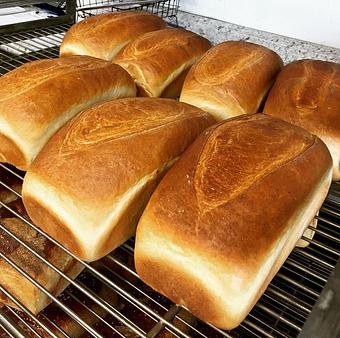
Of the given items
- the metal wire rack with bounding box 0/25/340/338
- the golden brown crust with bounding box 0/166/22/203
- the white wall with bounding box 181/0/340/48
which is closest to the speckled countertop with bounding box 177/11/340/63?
the white wall with bounding box 181/0/340/48

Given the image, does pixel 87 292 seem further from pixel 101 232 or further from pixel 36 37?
pixel 36 37

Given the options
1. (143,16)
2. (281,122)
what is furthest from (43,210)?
(143,16)

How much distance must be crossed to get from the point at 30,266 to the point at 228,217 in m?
0.49

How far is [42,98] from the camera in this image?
111 centimetres

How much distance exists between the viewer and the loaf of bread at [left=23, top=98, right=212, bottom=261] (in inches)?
34.8

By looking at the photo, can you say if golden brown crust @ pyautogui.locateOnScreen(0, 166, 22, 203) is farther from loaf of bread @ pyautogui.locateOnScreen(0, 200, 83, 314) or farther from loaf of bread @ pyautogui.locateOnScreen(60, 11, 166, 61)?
loaf of bread @ pyautogui.locateOnScreen(60, 11, 166, 61)

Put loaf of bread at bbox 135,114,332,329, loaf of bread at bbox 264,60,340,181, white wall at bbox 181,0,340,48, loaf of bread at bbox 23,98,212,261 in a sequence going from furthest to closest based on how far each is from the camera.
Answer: white wall at bbox 181,0,340,48 → loaf of bread at bbox 264,60,340,181 → loaf of bread at bbox 23,98,212,261 → loaf of bread at bbox 135,114,332,329

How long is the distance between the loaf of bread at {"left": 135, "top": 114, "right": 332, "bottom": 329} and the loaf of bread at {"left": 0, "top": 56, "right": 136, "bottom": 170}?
0.38 m

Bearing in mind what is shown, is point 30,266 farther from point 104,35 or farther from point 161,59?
point 104,35

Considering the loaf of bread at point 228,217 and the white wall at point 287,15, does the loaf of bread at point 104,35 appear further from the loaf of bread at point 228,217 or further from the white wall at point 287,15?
the loaf of bread at point 228,217

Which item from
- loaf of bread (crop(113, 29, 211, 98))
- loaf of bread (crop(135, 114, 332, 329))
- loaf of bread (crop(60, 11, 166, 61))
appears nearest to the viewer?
loaf of bread (crop(135, 114, 332, 329))

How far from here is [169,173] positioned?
3.06 feet

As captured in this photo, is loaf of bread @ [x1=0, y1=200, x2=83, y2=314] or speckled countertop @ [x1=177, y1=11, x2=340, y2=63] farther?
speckled countertop @ [x1=177, y1=11, x2=340, y2=63]

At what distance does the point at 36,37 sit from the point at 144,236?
1377mm
